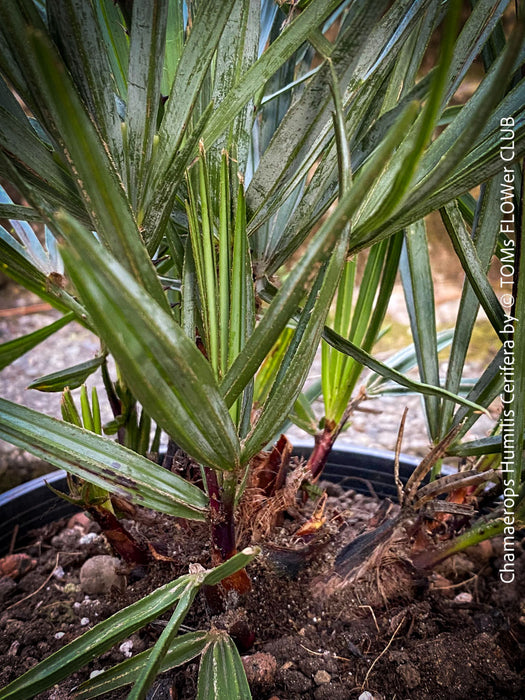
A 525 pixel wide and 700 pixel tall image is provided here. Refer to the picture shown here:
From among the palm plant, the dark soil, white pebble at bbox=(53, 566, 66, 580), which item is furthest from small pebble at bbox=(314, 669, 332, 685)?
white pebble at bbox=(53, 566, 66, 580)

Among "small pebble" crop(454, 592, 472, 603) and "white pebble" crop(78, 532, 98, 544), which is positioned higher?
"small pebble" crop(454, 592, 472, 603)

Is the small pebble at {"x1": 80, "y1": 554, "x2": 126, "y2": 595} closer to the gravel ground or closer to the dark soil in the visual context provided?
the dark soil

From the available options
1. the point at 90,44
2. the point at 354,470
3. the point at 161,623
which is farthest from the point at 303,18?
the point at 354,470

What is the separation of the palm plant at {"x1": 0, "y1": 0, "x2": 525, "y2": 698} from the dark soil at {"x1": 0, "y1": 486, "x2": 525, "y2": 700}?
0.08 m

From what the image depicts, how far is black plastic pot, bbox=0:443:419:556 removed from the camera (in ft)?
2.58

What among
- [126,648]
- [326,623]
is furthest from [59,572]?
[326,623]

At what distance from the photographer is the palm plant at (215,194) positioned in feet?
1.00

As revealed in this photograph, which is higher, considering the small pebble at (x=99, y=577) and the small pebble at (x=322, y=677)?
the small pebble at (x=99, y=577)

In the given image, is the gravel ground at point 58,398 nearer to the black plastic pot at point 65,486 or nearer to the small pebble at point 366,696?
the black plastic pot at point 65,486

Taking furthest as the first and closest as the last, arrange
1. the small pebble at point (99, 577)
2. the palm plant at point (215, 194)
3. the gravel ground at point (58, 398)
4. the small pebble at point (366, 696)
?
the gravel ground at point (58, 398)
the small pebble at point (99, 577)
the small pebble at point (366, 696)
the palm plant at point (215, 194)

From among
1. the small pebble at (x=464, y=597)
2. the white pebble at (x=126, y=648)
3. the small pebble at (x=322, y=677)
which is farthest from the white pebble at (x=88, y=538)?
the small pebble at (x=464, y=597)

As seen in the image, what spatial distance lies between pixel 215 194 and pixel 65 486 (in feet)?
1.94

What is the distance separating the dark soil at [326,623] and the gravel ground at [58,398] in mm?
337

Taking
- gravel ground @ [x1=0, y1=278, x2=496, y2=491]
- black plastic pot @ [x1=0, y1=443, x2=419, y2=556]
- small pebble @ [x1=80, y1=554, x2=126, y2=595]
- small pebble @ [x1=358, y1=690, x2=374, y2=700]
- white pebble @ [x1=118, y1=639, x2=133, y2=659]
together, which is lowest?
white pebble @ [x1=118, y1=639, x2=133, y2=659]
